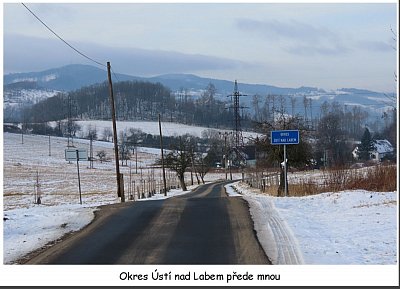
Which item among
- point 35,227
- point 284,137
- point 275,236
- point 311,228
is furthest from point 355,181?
point 35,227

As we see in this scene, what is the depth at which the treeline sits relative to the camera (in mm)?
177250

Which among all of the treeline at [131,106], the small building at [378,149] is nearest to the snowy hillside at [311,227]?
the small building at [378,149]

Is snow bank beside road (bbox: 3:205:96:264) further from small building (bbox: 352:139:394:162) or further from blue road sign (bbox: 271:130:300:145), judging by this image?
small building (bbox: 352:139:394:162)

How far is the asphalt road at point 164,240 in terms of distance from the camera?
33.0 feet

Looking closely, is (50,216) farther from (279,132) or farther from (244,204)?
(279,132)

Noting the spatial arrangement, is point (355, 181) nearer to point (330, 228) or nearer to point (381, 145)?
point (330, 228)

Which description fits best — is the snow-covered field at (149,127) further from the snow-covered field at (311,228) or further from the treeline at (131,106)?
the snow-covered field at (311,228)

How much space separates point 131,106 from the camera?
185 metres

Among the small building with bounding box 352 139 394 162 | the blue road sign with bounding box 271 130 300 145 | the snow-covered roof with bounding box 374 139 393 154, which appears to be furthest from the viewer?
the snow-covered roof with bounding box 374 139 393 154

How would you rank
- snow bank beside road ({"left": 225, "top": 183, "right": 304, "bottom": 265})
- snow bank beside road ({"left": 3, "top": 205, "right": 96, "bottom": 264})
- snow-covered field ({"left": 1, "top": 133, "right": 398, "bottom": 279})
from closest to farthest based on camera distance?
snow bank beside road ({"left": 225, "top": 183, "right": 304, "bottom": 265})
snow-covered field ({"left": 1, "top": 133, "right": 398, "bottom": 279})
snow bank beside road ({"left": 3, "top": 205, "right": 96, "bottom": 264})

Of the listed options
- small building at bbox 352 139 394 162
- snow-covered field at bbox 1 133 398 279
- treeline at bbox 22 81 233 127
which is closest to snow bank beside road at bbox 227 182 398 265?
snow-covered field at bbox 1 133 398 279

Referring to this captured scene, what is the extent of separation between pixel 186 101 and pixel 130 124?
30402 millimetres

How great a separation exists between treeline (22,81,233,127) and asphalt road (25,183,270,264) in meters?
155

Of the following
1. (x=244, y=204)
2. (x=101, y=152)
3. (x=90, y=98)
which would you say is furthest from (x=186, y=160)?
(x=90, y=98)
